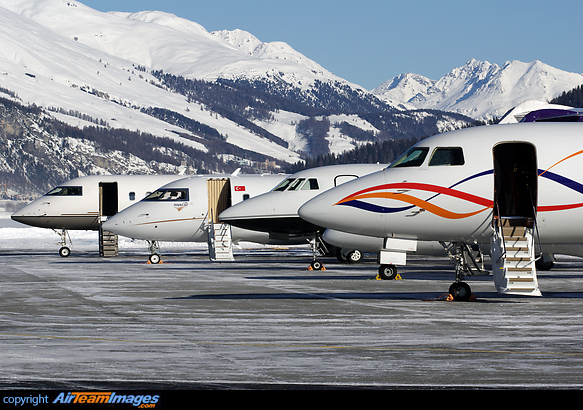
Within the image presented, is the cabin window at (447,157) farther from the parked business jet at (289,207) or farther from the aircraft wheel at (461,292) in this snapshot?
the parked business jet at (289,207)

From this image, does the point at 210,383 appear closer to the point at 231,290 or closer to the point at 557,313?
the point at 557,313

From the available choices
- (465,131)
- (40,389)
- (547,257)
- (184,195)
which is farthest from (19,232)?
(40,389)

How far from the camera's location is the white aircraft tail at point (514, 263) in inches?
709

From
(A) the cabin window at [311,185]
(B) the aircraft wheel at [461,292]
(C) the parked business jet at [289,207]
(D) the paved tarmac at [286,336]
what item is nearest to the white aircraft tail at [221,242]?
(C) the parked business jet at [289,207]

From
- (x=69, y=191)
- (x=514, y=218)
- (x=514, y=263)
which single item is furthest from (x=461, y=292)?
(x=69, y=191)

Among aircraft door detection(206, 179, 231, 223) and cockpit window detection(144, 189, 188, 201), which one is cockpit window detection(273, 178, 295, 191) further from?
cockpit window detection(144, 189, 188, 201)

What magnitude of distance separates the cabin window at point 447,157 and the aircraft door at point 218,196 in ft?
68.8

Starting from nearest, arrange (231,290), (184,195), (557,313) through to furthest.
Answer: (557,313), (231,290), (184,195)

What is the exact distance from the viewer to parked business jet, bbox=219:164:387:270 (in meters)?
33.9

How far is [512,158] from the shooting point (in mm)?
20609

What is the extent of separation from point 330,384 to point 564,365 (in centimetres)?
331

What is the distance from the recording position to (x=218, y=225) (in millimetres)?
39188

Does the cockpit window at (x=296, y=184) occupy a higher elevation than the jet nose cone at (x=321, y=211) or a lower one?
higher

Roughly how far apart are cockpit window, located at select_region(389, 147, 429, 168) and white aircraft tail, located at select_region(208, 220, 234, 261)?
18760 mm
